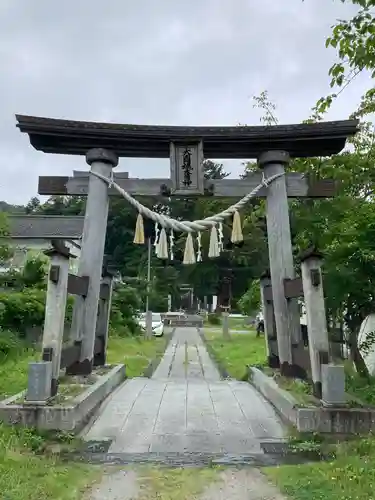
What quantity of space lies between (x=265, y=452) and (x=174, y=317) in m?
38.0

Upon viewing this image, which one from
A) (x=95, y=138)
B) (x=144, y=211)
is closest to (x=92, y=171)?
(x=95, y=138)

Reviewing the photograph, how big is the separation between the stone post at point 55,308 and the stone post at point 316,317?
313 centimetres

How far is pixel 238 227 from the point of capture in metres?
8.34

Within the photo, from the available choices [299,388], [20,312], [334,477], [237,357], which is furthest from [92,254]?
[237,357]

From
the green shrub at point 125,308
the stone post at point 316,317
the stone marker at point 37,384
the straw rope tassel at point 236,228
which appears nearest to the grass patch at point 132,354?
the green shrub at point 125,308

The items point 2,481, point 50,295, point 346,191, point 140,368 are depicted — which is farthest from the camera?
point 140,368

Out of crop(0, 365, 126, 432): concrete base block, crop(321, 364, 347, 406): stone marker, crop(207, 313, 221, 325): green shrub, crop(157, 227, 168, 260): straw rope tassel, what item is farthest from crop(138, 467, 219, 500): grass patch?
crop(207, 313, 221, 325): green shrub

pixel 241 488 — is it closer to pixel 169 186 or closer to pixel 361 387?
pixel 361 387

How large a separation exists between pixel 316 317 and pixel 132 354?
1240 cm

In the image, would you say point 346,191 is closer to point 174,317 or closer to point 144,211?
point 144,211

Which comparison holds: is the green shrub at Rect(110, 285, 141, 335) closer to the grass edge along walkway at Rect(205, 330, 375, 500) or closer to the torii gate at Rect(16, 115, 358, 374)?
the torii gate at Rect(16, 115, 358, 374)

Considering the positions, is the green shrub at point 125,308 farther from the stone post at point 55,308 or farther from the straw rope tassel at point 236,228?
the stone post at point 55,308

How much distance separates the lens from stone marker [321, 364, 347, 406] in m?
5.95

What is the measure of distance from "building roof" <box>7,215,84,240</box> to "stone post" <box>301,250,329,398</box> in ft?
117
